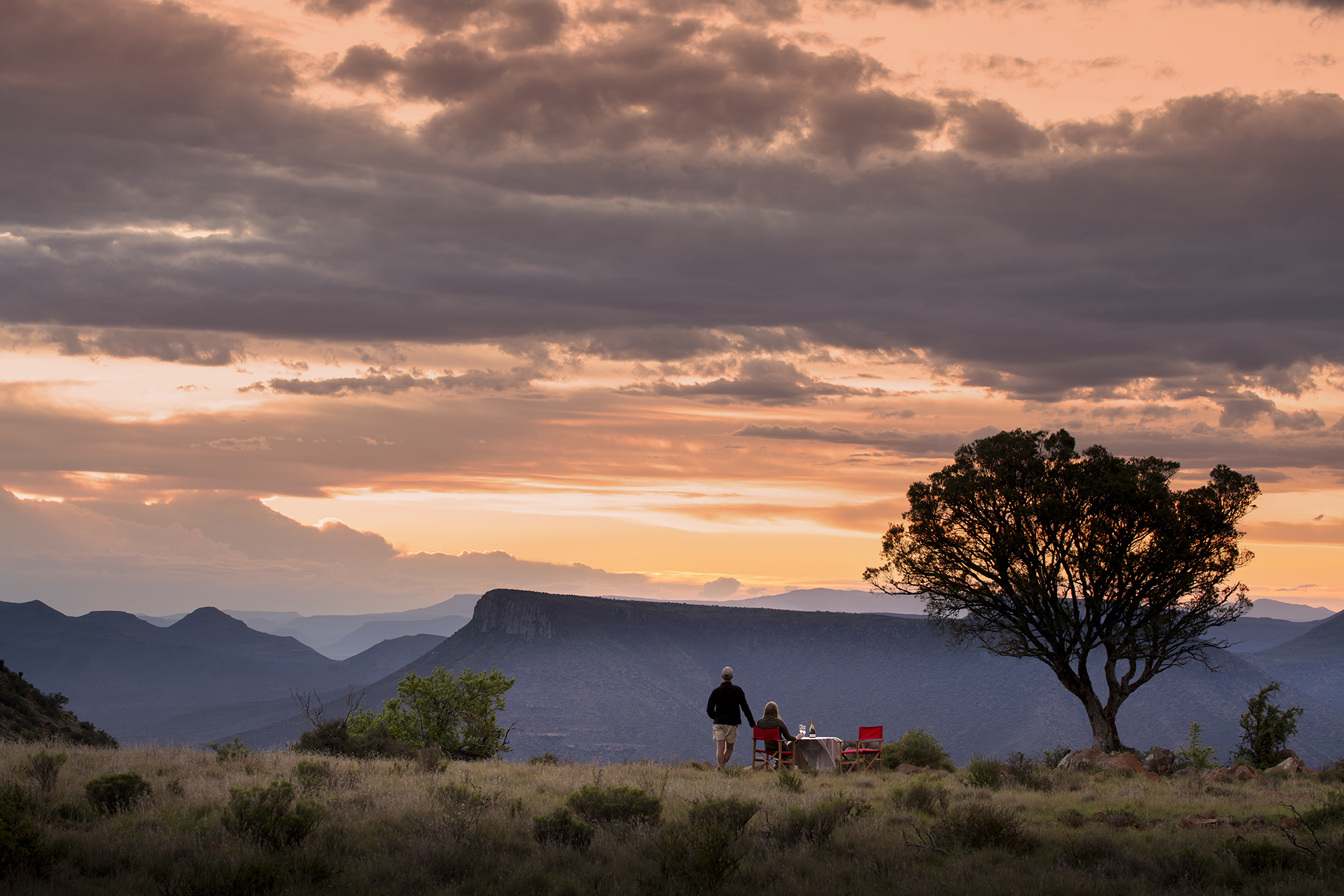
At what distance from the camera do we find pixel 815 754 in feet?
70.7

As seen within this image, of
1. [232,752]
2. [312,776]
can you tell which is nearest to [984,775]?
[312,776]

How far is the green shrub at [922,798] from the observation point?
46.1ft

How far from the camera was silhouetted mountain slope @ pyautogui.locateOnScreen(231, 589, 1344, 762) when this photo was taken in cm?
14925

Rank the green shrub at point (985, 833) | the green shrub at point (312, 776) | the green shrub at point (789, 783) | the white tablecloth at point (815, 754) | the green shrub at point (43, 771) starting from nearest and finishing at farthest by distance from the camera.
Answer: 1. the green shrub at point (985, 833)
2. the green shrub at point (43, 771)
3. the green shrub at point (312, 776)
4. the green shrub at point (789, 783)
5. the white tablecloth at point (815, 754)

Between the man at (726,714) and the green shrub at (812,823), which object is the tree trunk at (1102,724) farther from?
the green shrub at (812,823)

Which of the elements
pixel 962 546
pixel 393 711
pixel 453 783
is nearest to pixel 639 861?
pixel 453 783

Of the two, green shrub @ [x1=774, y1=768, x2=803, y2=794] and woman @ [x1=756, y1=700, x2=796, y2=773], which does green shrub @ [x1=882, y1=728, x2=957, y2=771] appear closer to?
woman @ [x1=756, y1=700, x2=796, y2=773]

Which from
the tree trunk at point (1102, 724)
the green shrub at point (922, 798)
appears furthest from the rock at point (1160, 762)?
the green shrub at point (922, 798)

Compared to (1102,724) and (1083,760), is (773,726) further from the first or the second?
(1102,724)

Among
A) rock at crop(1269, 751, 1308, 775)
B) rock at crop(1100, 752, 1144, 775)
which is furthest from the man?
rock at crop(1269, 751, 1308, 775)

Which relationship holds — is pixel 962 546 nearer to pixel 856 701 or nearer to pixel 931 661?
pixel 856 701

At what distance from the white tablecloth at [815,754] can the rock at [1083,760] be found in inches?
216

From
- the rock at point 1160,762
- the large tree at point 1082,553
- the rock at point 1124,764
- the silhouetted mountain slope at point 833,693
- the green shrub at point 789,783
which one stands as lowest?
the silhouetted mountain slope at point 833,693

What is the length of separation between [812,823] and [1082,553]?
829 inches
